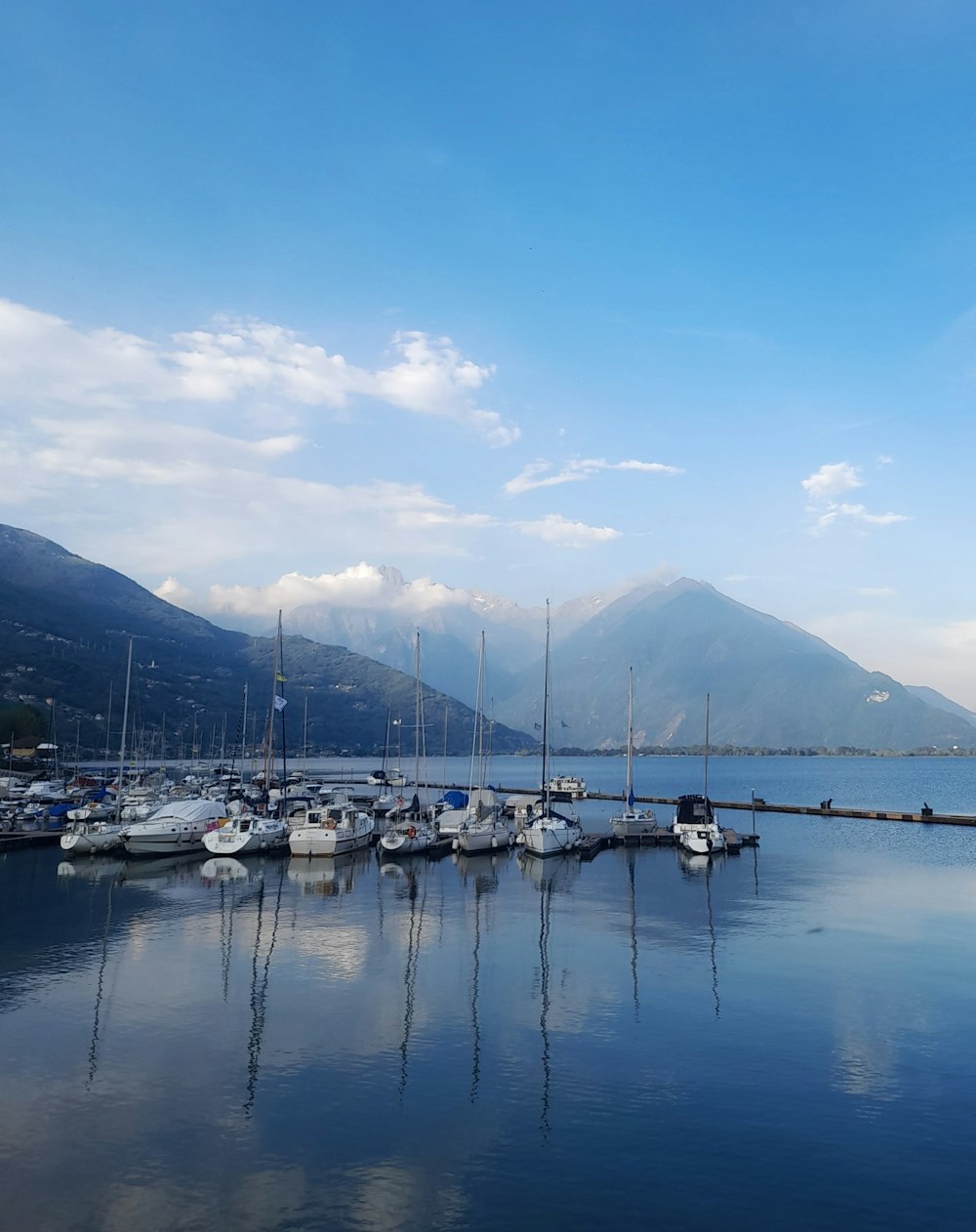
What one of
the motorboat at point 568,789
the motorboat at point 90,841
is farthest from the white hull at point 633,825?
the motorboat at point 568,789

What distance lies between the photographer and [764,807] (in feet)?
405

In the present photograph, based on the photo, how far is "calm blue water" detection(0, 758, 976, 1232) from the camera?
18875 millimetres

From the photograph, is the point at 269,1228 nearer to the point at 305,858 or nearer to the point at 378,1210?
the point at 378,1210

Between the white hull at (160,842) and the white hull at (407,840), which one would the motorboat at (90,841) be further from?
the white hull at (407,840)

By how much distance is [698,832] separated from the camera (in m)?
80.6

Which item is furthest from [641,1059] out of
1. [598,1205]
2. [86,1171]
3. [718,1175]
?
[86,1171]

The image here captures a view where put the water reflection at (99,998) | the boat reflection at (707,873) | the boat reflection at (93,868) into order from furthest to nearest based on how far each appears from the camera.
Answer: the boat reflection at (93,868) → the boat reflection at (707,873) → the water reflection at (99,998)

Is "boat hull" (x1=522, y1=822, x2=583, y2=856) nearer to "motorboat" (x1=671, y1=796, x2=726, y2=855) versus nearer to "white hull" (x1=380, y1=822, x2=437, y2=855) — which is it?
"white hull" (x1=380, y1=822, x2=437, y2=855)

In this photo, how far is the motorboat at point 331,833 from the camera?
244 feet

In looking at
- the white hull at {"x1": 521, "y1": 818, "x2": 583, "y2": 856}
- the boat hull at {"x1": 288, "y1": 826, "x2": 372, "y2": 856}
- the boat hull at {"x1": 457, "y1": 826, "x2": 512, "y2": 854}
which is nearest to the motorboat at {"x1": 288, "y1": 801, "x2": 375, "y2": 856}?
the boat hull at {"x1": 288, "y1": 826, "x2": 372, "y2": 856}

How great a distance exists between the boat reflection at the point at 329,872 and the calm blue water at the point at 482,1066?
616 cm

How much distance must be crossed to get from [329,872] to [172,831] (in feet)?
52.9

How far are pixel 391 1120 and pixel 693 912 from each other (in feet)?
109

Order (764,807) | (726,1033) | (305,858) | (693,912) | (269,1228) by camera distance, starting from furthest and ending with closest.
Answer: (764,807)
(305,858)
(693,912)
(726,1033)
(269,1228)
